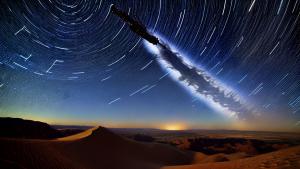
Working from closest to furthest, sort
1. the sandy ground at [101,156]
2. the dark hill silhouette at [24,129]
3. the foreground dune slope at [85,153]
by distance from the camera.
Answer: the sandy ground at [101,156] → the foreground dune slope at [85,153] → the dark hill silhouette at [24,129]

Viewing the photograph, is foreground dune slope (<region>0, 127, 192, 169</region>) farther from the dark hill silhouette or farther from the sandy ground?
the dark hill silhouette

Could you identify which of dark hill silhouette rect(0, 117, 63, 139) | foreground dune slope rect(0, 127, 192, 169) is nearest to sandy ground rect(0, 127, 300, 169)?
foreground dune slope rect(0, 127, 192, 169)

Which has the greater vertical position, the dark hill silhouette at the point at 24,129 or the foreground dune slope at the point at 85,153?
the dark hill silhouette at the point at 24,129

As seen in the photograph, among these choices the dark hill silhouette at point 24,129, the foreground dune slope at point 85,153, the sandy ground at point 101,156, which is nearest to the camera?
the sandy ground at point 101,156

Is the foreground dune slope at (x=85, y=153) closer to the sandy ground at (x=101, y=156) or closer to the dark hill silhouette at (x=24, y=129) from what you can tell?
the sandy ground at (x=101, y=156)

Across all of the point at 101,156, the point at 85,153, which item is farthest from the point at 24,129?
the point at 85,153

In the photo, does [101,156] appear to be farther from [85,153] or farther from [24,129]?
[24,129]

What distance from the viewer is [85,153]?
17.6 metres

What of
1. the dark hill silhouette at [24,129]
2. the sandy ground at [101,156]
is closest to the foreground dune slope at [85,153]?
the sandy ground at [101,156]

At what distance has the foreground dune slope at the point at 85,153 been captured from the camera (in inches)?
423

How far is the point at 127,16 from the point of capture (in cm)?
1964

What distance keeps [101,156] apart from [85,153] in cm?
163

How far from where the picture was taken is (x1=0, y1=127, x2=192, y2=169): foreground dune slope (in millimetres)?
10734

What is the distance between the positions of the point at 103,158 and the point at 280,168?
14.0 m
